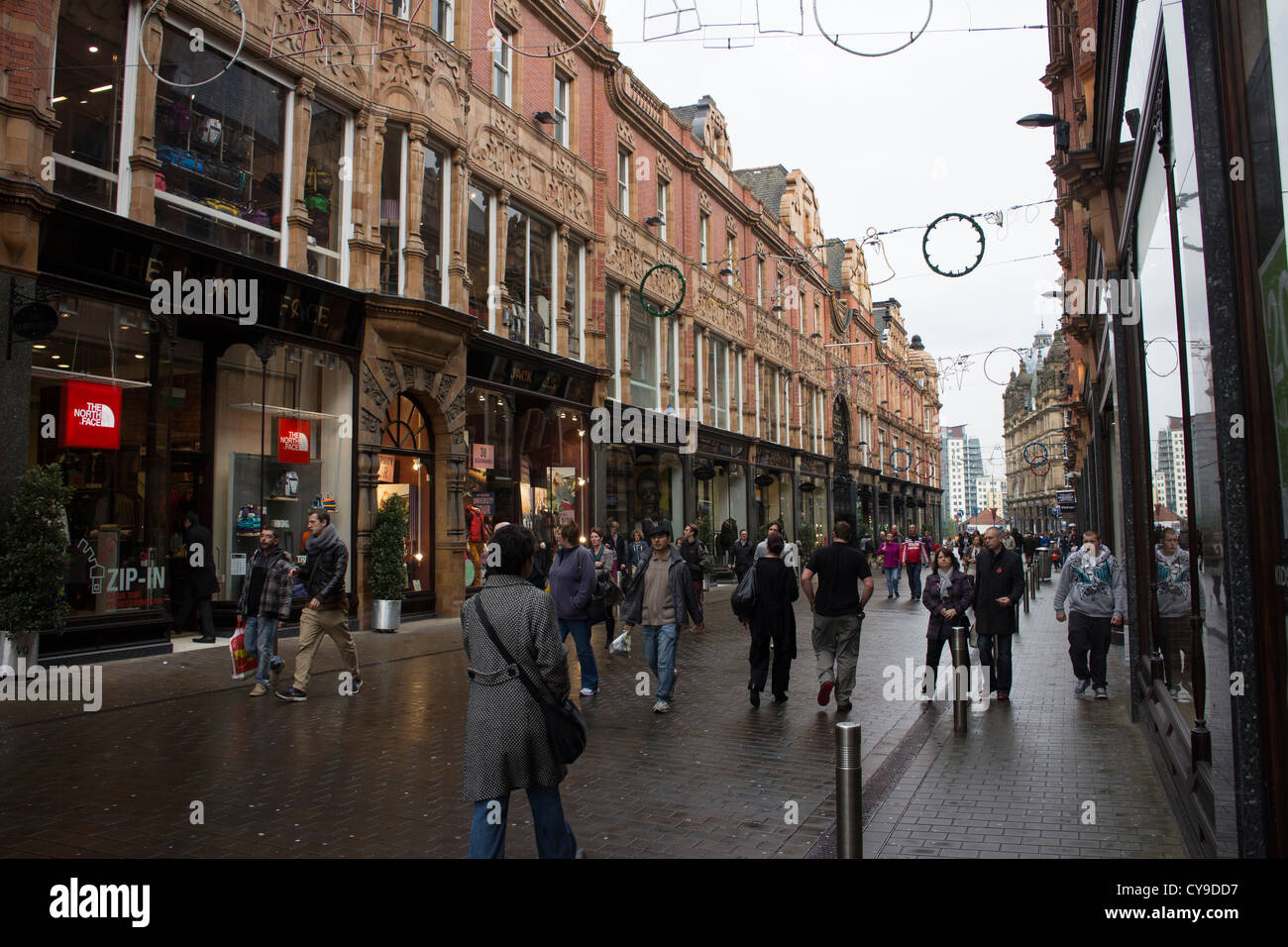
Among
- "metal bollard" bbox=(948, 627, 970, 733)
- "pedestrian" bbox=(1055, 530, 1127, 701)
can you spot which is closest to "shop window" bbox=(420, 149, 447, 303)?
"metal bollard" bbox=(948, 627, 970, 733)

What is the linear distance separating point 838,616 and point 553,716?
5343 millimetres

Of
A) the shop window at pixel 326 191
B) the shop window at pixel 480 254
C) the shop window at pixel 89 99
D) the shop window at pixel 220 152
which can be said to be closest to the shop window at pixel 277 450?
the shop window at pixel 326 191

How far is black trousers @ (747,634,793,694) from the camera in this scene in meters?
9.05

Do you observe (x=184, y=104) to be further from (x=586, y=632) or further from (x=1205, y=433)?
(x=1205, y=433)

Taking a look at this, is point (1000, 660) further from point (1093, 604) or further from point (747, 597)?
point (747, 597)

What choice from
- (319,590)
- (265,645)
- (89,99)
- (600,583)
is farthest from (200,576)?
(89,99)

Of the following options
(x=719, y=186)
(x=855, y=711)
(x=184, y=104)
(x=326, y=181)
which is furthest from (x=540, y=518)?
(x=719, y=186)

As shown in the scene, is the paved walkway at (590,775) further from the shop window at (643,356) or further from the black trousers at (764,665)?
the shop window at (643,356)

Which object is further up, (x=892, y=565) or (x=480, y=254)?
(x=480, y=254)

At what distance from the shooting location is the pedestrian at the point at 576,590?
29.6 ft

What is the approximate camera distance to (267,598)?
914 centimetres

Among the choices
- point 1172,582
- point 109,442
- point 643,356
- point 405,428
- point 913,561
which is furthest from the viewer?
point 643,356

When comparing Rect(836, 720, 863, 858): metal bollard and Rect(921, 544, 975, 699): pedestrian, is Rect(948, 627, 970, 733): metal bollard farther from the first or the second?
Rect(836, 720, 863, 858): metal bollard

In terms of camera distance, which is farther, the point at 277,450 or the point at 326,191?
the point at 326,191
